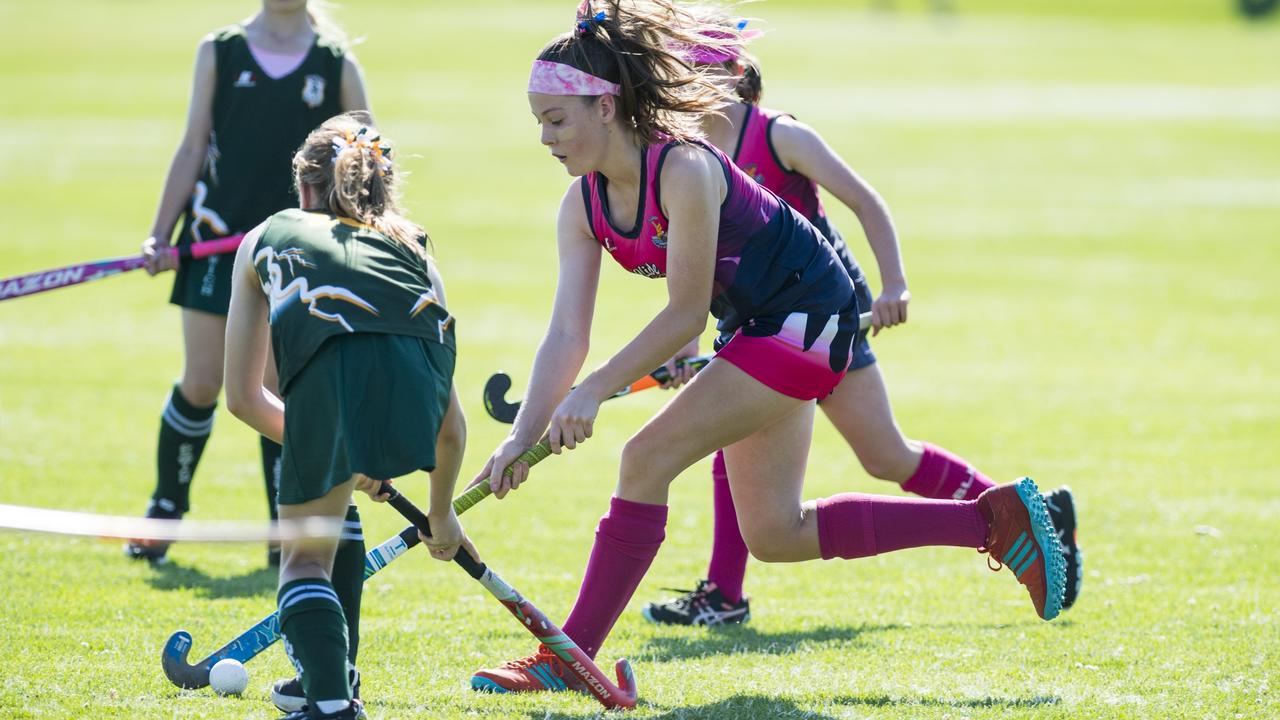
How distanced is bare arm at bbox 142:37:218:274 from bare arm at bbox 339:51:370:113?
48 centimetres

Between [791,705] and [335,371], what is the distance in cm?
156

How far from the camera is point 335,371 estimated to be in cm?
347

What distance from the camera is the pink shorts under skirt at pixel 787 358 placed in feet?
13.3

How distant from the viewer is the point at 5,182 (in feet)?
61.0

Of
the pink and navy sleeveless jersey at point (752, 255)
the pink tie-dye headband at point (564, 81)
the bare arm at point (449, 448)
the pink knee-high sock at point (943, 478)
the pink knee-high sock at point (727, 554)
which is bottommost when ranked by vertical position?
the pink knee-high sock at point (727, 554)

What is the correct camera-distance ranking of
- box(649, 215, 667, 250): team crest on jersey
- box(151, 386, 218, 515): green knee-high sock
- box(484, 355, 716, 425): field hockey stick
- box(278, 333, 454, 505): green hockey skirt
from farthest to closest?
1. box(151, 386, 218, 515): green knee-high sock
2. box(484, 355, 716, 425): field hockey stick
3. box(649, 215, 667, 250): team crest on jersey
4. box(278, 333, 454, 505): green hockey skirt

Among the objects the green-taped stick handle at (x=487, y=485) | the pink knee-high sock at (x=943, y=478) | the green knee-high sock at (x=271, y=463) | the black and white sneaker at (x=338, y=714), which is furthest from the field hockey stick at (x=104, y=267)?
the pink knee-high sock at (x=943, y=478)

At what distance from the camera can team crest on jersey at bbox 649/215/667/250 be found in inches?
155

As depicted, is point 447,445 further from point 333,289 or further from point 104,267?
point 104,267

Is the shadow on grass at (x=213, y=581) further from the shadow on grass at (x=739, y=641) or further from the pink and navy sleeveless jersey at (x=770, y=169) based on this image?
the pink and navy sleeveless jersey at (x=770, y=169)

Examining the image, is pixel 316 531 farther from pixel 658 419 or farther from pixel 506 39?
pixel 506 39

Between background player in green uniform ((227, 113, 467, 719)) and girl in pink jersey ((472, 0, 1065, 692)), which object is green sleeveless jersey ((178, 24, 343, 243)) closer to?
girl in pink jersey ((472, 0, 1065, 692))

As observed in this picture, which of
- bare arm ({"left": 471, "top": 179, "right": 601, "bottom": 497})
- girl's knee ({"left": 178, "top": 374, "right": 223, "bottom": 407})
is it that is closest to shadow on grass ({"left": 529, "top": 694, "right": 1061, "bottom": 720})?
bare arm ({"left": 471, "top": 179, "right": 601, "bottom": 497})

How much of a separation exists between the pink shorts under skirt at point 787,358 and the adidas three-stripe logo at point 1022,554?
85cm
